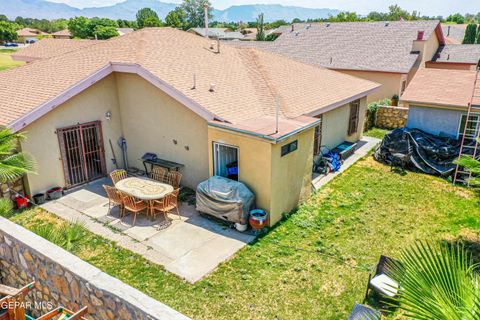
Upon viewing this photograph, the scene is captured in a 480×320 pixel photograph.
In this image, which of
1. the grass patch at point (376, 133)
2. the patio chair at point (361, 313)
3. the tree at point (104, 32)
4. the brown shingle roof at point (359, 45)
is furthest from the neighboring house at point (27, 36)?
the patio chair at point (361, 313)

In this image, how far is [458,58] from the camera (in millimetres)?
30406

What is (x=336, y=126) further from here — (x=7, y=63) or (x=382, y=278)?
(x=7, y=63)

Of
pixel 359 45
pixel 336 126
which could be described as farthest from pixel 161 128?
pixel 359 45

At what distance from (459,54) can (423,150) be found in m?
20.9

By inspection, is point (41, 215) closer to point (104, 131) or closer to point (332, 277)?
point (104, 131)

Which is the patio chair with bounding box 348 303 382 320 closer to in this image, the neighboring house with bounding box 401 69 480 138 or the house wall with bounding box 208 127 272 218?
the house wall with bounding box 208 127 272 218

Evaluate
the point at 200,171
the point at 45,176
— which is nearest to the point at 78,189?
the point at 45,176

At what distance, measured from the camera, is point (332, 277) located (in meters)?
8.53

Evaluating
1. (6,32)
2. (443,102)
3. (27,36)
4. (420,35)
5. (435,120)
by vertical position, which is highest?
(6,32)

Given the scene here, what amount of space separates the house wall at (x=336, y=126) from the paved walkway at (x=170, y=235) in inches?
297

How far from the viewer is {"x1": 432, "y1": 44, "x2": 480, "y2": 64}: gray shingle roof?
97.2 feet

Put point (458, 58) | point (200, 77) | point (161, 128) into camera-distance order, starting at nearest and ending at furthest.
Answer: point (161, 128) < point (200, 77) < point (458, 58)

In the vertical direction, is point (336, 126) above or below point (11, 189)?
above

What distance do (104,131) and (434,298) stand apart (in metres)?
12.8
